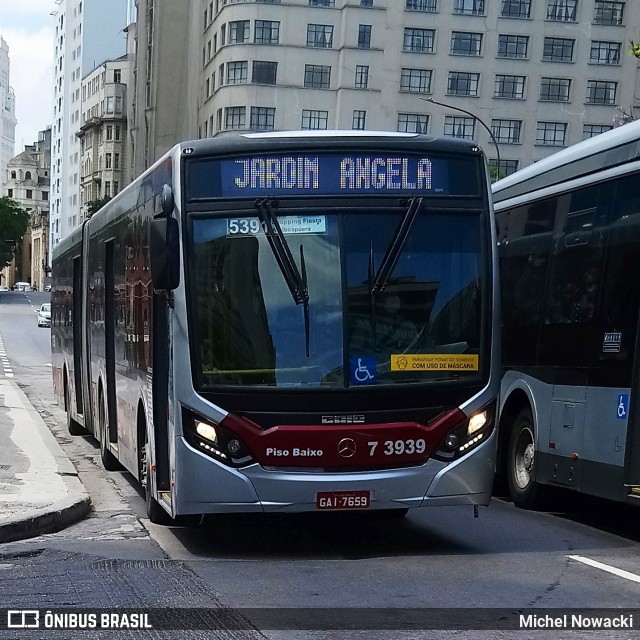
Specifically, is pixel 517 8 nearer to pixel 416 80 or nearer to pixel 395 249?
pixel 416 80

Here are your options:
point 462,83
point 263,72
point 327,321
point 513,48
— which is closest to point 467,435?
point 327,321

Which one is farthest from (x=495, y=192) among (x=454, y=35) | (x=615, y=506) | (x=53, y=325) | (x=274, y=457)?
(x=454, y=35)

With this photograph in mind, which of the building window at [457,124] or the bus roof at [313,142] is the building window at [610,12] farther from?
the bus roof at [313,142]

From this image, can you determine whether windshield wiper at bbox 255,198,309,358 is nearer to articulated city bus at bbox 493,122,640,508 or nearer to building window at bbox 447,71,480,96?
articulated city bus at bbox 493,122,640,508

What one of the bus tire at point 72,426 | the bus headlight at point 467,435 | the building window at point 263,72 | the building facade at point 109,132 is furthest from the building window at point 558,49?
the bus headlight at point 467,435

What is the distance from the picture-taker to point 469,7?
8631 centimetres

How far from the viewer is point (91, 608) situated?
7.03 metres

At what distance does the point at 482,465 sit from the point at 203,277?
96.7 inches

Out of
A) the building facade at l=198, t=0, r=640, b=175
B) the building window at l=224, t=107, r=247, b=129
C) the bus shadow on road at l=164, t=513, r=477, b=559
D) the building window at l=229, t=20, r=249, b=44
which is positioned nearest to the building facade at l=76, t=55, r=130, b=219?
the building window at l=229, t=20, r=249, b=44

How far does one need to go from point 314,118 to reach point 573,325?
247 feet

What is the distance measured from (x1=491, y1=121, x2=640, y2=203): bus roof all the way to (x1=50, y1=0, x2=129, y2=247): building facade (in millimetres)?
152573

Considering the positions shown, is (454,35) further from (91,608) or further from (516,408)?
(91,608)

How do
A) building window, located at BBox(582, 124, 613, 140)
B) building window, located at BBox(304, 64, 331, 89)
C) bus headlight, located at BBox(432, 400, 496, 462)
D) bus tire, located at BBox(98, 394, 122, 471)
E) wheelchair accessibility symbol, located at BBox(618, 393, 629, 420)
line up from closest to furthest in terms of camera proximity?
bus headlight, located at BBox(432, 400, 496, 462), wheelchair accessibility symbol, located at BBox(618, 393, 629, 420), bus tire, located at BBox(98, 394, 122, 471), building window, located at BBox(304, 64, 331, 89), building window, located at BBox(582, 124, 613, 140)

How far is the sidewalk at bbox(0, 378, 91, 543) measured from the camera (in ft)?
34.8
